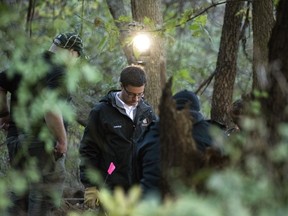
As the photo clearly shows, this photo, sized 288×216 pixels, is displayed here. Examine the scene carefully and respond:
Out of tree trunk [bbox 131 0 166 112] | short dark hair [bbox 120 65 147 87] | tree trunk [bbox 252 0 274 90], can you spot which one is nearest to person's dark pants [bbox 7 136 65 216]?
short dark hair [bbox 120 65 147 87]

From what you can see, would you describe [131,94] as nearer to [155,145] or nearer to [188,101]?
[188,101]

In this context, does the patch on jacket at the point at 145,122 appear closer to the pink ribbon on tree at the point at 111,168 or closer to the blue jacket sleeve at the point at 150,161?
the pink ribbon on tree at the point at 111,168

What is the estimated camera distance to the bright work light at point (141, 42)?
6.34 m

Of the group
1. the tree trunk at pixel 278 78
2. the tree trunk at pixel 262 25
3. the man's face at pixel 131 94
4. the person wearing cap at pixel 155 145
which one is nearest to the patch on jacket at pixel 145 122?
the man's face at pixel 131 94

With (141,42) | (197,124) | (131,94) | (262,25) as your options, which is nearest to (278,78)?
(197,124)

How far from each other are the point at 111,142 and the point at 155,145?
209 cm

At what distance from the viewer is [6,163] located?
7.97 meters

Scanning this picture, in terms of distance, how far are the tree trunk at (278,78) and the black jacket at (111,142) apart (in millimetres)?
2640

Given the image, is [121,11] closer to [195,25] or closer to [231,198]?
[195,25]

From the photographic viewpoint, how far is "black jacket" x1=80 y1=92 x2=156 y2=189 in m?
6.07

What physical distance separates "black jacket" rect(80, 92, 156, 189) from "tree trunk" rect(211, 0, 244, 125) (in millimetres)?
1300

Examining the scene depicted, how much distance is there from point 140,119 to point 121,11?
2463mm

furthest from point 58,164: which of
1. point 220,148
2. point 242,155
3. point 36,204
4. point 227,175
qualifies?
point 227,175

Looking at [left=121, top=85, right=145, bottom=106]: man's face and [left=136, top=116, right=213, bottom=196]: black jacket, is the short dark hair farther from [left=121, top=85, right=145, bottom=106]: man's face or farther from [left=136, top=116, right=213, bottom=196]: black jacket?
[left=136, top=116, right=213, bottom=196]: black jacket
